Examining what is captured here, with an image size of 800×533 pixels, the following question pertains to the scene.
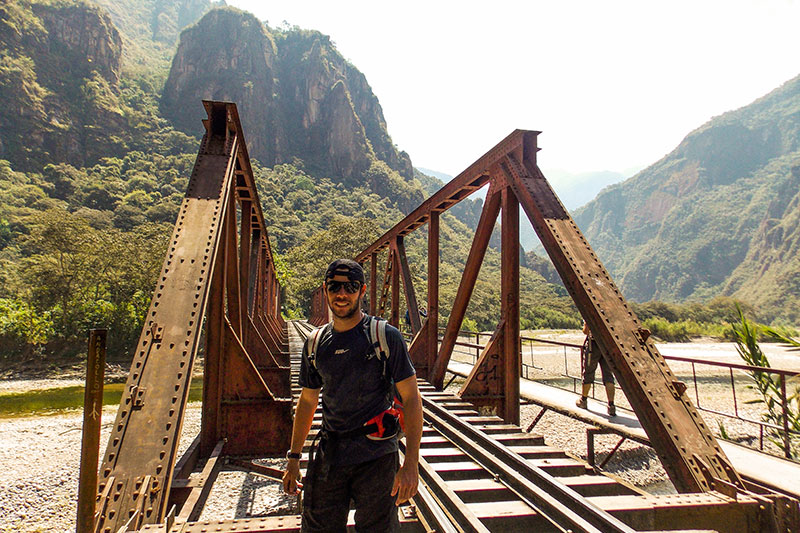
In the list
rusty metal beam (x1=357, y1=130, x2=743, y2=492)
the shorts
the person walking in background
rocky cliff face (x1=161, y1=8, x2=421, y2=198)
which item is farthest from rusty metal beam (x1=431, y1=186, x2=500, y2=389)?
rocky cliff face (x1=161, y1=8, x2=421, y2=198)

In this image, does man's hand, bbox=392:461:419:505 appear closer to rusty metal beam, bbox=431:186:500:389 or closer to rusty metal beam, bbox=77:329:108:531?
rusty metal beam, bbox=77:329:108:531

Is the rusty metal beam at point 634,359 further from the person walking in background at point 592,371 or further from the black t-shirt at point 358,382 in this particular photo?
the person walking in background at point 592,371

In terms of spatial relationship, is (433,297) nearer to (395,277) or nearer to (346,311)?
(395,277)

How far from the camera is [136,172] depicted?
83.2m

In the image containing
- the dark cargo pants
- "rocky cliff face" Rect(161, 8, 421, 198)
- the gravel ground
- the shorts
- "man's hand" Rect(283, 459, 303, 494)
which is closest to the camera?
the dark cargo pants

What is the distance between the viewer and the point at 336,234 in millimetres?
44094

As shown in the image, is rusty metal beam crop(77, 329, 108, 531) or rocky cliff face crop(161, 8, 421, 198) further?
rocky cliff face crop(161, 8, 421, 198)

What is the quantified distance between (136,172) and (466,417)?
9524cm

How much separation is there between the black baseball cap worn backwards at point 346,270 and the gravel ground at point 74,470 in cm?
343

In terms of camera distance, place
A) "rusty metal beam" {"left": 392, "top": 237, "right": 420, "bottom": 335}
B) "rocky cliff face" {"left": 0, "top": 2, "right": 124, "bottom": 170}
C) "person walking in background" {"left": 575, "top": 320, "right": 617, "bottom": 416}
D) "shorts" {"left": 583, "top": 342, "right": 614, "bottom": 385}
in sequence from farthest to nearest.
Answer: "rocky cliff face" {"left": 0, "top": 2, "right": 124, "bottom": 170}
"rusty metal beam" {"left": 392, "top": 237, "right": 420, "bottom": 335}
"shorts" {"left": 583, "top": 342, "right": 614, "bottom": 385}
"person walking in background" {"left": 575, "top": 320, "right": 617, "bottom": 416}

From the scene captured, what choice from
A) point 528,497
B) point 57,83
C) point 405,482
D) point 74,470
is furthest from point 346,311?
point 57,83

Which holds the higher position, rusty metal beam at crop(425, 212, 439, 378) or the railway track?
rusty metal beam at crop(425, 212, 439, 378)

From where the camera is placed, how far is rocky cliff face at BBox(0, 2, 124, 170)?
71750mm

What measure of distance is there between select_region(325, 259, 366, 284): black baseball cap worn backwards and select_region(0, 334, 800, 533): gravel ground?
3428 millimetres
